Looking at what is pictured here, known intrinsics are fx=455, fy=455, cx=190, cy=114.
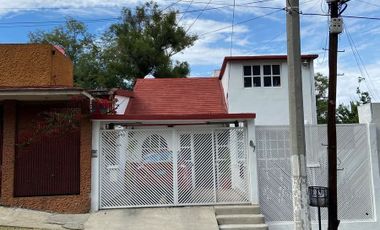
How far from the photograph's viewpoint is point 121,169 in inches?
474

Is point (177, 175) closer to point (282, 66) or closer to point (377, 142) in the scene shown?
point (377, 142)

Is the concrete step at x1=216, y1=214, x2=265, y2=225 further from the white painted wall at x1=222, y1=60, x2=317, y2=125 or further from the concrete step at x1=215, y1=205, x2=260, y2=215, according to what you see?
the white painted wall at x1=222, y1=60, x2=317, y2=125

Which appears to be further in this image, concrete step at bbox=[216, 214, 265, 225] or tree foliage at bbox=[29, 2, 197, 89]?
tree foliage at bbox=[29, 2, 197, 89]

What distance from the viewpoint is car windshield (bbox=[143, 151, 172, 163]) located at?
12.1 meters

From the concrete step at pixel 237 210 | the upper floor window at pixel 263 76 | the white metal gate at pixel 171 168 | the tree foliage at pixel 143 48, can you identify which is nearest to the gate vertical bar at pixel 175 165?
the white metal gate at pixel 171 168

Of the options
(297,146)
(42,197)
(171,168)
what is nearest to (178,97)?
(171,168)

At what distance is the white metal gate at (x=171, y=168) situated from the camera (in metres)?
12.0

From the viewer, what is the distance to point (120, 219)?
36.3ft

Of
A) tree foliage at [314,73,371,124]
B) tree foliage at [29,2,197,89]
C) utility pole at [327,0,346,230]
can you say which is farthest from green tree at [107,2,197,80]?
utility pole at [327,0,346,230]

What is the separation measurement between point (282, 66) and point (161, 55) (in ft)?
56.5

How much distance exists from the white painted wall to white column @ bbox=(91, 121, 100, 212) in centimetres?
1122

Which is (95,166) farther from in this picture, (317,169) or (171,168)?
(317,169)

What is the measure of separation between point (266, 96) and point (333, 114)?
12115mm

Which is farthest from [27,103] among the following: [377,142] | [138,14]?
[138,14]
